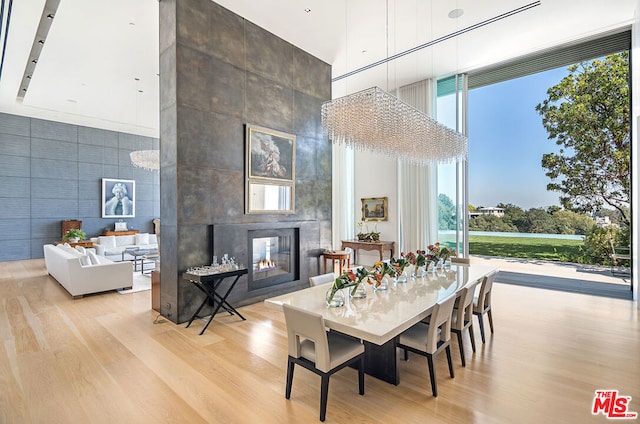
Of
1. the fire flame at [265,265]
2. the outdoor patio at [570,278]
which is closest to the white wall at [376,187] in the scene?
the outdoor patio at [570,278]

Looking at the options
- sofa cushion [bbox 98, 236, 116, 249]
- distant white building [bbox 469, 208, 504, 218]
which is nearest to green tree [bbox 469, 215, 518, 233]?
distant white building [bbox 469, 208, 504, 218]

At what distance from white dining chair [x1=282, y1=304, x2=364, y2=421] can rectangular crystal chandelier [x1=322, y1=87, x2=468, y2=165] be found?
92.1 inches

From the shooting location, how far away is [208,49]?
437cm

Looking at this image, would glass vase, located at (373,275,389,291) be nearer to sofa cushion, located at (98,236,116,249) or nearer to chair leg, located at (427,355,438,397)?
chair leg, located at (427,355,438,397)

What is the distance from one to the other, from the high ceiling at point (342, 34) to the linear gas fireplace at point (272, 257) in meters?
3.42

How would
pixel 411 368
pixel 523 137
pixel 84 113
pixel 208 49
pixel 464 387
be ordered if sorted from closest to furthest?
pixel 464 387
pixel 411 368
pixel 208 49
pixel 84 113
pixel 523 137

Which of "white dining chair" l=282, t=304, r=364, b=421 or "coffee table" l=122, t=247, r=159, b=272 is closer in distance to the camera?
"white dining chair" l=282, t=304, r=364, b=421

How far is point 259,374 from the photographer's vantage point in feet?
9.05

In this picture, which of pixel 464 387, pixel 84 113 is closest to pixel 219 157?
pixel 464 387

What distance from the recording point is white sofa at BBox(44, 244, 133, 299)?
518 centimetres

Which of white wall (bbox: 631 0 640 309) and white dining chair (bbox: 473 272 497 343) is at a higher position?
white wall (bbox: 631 0 640 309)

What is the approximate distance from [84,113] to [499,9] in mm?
10382

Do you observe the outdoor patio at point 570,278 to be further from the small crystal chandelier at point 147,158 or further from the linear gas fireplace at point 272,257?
the small crystal chandelier at point 147,158

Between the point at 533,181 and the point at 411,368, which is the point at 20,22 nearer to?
the point at 411,368
